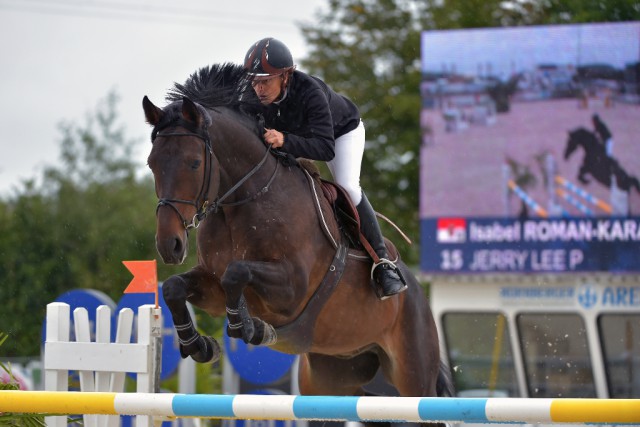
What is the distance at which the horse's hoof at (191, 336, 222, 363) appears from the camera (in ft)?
14.9

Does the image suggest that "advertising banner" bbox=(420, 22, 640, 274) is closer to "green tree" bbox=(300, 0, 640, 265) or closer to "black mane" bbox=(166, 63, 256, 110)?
"green tree" bbox=(300, 0, 640, 265)

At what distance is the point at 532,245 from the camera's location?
1218cm

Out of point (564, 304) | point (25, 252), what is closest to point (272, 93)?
point (564, 304)

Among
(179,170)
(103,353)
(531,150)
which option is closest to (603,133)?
(531,150)

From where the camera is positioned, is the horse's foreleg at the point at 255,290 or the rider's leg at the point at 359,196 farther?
the rider's leg at the point at 359,196

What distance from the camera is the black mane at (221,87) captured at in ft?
15.3

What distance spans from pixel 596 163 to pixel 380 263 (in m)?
7.94

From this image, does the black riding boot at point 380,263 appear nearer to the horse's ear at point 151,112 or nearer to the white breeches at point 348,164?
the white breeches at point 348,164

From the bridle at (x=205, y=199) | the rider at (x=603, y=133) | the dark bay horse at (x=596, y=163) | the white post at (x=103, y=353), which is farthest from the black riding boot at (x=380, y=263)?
the rider at (x=603, y=133)

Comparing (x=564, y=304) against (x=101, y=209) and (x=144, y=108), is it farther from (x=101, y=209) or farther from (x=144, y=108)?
(x=101, y=209)

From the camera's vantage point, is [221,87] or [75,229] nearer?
[221,87]

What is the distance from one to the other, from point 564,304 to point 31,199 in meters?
15.4

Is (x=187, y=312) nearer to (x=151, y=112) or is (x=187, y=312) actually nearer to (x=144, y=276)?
(x=144, y=276)

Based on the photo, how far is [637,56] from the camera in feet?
40.6
